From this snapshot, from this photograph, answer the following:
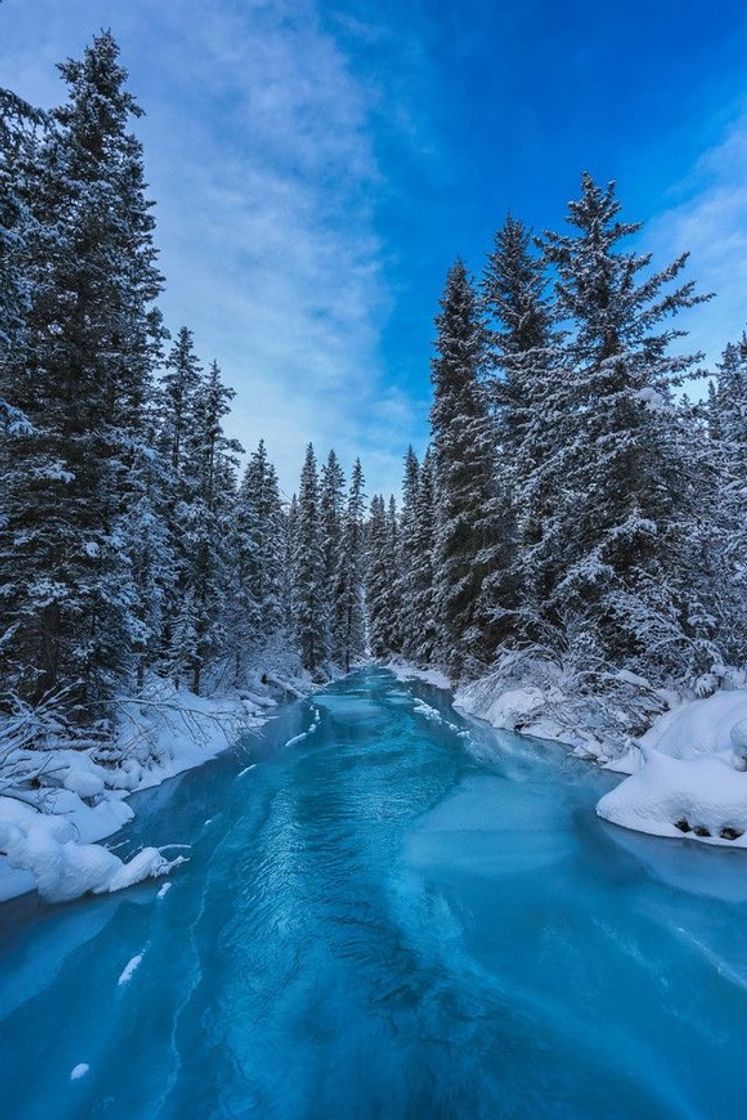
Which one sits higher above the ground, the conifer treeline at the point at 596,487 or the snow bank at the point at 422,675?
the conifer treeline at the point at 596,487

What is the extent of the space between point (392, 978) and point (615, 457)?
11.6 metres

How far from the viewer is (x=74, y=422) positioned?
11.1m

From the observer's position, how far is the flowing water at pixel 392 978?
366 cm

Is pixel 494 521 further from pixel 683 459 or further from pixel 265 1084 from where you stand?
pixel 265 1084

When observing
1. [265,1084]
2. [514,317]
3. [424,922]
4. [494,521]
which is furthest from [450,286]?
[265,1084]

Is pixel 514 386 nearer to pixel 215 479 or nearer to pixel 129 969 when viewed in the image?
pixel 215 479

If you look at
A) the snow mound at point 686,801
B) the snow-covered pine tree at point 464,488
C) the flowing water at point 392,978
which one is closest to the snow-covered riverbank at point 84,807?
the flowing water at point 392,978

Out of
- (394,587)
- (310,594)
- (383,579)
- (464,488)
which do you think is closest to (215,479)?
(464,488)

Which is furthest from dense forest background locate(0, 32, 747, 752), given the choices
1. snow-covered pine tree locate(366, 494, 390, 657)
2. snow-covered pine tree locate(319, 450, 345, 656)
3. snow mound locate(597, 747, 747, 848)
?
snow-covered pine tree locate(366, 494, 390, 657)

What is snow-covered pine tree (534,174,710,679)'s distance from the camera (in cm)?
1170

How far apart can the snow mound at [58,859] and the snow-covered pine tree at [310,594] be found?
27.5m

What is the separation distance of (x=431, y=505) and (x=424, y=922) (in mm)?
30619

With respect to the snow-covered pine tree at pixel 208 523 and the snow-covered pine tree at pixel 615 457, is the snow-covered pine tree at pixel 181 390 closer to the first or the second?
the snow-covered pine tree at pixel 208 523

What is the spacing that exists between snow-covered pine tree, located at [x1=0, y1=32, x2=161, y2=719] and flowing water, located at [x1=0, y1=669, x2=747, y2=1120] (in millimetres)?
4329
